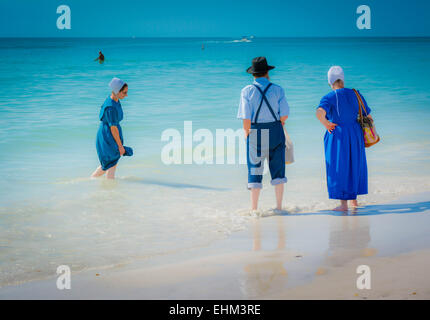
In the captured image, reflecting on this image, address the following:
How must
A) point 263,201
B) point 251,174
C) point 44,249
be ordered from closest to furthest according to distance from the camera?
point 44,249, point 251,174, point 263,201

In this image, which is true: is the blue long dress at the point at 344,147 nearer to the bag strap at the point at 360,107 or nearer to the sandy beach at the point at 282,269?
the bag strap at the point at 360,107

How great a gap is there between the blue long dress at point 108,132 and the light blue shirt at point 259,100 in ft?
7.12

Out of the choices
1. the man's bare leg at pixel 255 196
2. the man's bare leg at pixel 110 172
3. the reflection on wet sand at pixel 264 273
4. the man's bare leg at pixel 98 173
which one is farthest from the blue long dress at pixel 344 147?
the man's bare leg at pixel 98 173

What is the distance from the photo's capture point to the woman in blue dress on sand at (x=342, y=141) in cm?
558

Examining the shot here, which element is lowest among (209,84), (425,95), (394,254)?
(394,254)

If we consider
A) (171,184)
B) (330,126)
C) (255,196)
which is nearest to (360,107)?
(330,126)

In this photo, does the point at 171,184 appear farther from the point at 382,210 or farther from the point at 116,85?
the point at 382,210

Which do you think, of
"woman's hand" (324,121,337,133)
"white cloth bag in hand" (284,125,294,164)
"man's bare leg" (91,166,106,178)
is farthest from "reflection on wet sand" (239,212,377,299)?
"man's bare leg" (91,166,106,178)

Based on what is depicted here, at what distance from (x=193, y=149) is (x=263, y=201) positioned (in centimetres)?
381

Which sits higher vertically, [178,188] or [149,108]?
[149,108]
